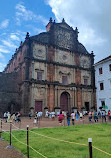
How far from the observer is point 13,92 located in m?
27.6

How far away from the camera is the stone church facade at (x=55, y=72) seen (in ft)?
90.6

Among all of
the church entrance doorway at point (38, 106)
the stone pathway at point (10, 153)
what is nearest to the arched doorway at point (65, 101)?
the church entrance doorway at point (38, 106)

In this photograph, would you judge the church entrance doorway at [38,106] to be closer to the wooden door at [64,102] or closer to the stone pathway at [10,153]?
the wooden door at [64,102]

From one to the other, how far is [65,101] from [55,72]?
6554mm

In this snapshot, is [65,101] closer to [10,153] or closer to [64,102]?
[64,102]

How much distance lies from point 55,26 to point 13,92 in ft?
56.6

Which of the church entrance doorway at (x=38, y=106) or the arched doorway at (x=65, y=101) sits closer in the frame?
the church entrance doorway at (x=38, y=106)

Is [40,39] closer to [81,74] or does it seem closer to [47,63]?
[47,63]

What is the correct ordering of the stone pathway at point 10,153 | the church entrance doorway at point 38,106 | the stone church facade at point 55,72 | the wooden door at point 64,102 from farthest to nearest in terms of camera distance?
the wooden door at point 64,102 → the stone church facade at point 55,72 → the church entrance doorway at point 38,106 → the stone pathway at point 10,153

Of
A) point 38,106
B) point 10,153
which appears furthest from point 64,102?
point 10,153

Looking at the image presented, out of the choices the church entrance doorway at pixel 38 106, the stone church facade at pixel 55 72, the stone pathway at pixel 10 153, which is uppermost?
the stone church facade at pixel 55 72

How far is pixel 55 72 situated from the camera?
1197 inches

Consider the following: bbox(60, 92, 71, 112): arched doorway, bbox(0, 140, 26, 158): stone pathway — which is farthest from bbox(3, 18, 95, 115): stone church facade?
bbox(0, 140, 26, 158): stone pathway

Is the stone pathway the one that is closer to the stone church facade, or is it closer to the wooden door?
the stone church facade
